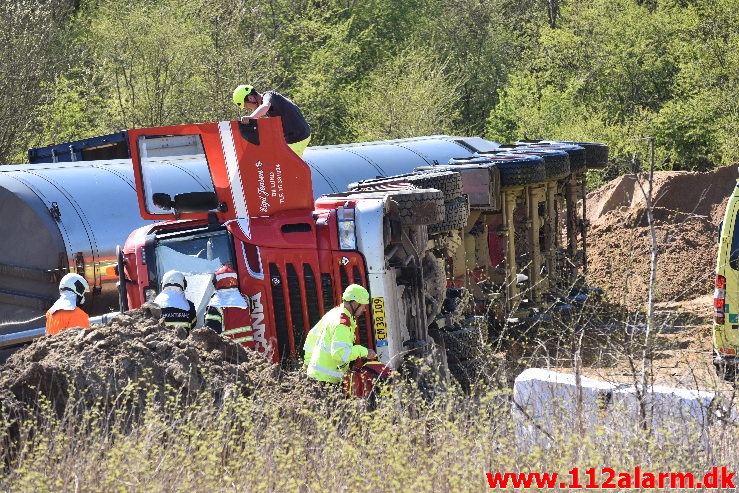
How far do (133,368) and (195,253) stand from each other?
2129 millimetres

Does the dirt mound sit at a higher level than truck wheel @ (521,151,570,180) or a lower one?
lower

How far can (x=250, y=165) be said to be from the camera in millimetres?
9117

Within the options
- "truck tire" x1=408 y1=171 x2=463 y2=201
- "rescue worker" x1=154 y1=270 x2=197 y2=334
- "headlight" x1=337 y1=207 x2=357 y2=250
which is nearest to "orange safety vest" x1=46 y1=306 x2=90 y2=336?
"rescue worker" x1=154 y1=270 x2=197 y2=334

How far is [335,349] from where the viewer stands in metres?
7.35

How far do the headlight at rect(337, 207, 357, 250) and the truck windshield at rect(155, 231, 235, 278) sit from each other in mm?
1002

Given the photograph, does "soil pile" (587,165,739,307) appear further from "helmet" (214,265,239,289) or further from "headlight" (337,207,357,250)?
"helmet" (214,265,239,289)

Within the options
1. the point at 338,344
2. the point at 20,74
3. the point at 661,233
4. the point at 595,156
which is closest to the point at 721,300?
the point at 338,344

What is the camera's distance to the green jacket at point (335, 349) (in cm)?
734

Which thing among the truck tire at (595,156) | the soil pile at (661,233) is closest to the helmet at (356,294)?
the soil pile at (661,233)

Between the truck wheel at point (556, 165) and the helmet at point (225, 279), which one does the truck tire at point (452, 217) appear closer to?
the helmet at point (225, 279)

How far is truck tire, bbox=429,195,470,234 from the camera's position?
9.64 metres

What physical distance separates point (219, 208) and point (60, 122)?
1570cm

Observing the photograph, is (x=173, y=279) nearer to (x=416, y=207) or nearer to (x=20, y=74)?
(x=416, y=207)

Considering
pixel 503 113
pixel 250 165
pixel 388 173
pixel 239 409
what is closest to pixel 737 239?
pixel 250 165
